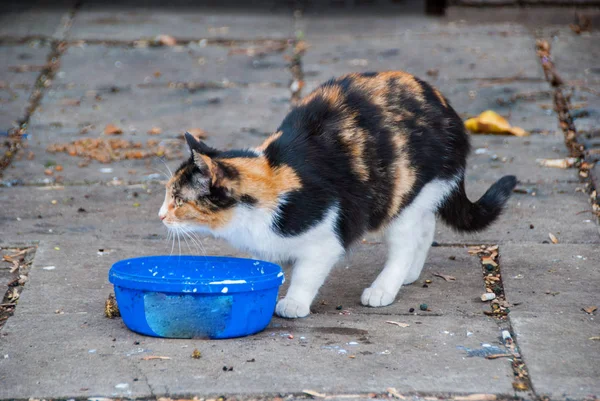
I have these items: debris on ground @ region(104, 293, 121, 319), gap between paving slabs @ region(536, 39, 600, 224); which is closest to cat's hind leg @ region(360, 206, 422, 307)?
debris on ground @ region(104, 293, 121, 319)

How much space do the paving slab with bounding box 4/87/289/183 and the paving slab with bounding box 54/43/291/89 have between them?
241 mm

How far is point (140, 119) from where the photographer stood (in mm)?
7449

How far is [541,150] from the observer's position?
22.1 ft

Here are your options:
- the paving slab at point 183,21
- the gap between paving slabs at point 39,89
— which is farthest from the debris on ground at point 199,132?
the paving slab at point 183,21

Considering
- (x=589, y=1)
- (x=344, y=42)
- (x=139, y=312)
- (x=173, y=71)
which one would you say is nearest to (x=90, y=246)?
(x=139, y=312)

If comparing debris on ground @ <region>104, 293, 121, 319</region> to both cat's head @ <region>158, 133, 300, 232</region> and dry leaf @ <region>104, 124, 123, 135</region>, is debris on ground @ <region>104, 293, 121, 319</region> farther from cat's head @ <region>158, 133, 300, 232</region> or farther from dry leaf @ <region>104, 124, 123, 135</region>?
dry leaf @ <region>104, 124, 123, 135</region>

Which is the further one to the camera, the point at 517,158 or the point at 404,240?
the point at 517,158

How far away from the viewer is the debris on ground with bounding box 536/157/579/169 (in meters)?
6.42

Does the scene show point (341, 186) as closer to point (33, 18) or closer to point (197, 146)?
point (197, 146)

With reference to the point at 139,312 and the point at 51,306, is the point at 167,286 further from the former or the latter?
→ the point at 51,306

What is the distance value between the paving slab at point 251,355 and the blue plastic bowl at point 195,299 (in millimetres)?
64

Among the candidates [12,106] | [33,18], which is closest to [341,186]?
[12,106]

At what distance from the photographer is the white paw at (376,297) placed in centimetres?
451

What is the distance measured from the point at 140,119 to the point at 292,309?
11.8 feet
